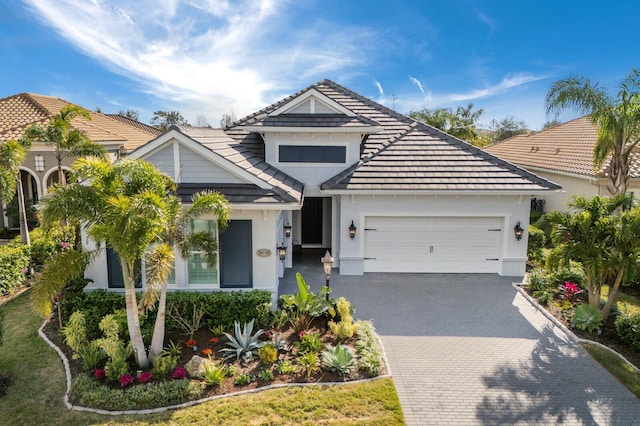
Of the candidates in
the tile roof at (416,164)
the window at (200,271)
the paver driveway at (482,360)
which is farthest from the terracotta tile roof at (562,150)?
the window at (200,271)

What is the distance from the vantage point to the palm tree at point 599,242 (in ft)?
29.5

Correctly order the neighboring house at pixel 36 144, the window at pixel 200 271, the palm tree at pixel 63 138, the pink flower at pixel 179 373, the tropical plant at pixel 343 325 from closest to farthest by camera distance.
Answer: the pink flower at pixel 179 373 < the tropical plant at pixel 343 325 < the window at pixel 200 271 < the palm tree at pixel 63 138 < the neighboring house at pixel 36 144

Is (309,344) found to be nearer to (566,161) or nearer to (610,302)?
(610,302)

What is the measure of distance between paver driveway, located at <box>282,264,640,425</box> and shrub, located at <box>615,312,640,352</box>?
1188 millimetres

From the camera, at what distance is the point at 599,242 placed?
373 inches

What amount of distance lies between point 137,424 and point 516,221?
12.6 m

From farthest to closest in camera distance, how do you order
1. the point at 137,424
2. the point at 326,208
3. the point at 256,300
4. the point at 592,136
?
the point at 592,136, the point at 326,208, the point at 256,300, the point at 137,424

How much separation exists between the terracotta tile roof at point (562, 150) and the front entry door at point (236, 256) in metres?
14.6

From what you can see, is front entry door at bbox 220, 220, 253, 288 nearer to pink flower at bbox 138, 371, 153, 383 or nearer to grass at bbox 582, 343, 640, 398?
pink flower at bbox 138, 371, 153, 383

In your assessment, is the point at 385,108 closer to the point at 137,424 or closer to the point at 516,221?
the point at 516,221

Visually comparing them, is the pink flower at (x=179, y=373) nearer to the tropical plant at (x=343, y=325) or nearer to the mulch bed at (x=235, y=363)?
the mulch bed at (x=235, y=363)

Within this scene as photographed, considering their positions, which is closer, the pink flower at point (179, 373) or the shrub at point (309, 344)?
the pink flower at point (179, 373)

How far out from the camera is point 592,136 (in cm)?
2108

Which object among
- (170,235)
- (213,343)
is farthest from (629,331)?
(170,235)
